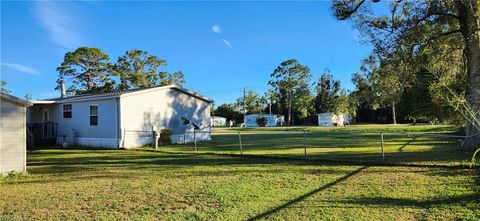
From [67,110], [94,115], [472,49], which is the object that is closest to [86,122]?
[94,115]

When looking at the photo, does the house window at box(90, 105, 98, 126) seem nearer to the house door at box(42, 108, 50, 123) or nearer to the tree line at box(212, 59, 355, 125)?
the house door at box(42, 108, 50, 123)

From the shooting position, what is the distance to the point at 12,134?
31.2ft

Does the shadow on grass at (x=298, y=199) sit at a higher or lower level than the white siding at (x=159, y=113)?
lower

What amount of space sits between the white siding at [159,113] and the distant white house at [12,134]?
8.19 meters

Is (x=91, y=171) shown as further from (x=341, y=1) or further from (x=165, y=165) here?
(x=341, y=1)

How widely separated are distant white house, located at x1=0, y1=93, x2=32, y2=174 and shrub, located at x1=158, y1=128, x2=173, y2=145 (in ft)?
32.3

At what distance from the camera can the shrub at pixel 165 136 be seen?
19.5 metres

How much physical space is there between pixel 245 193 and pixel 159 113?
14.1m

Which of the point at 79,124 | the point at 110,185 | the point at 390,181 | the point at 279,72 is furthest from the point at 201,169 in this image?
the point at 279,72

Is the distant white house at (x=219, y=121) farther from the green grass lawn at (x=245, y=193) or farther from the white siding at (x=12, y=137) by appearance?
the white siding at (x=12, y=137)

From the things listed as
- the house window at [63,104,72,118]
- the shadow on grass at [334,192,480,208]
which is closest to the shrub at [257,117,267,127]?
the house window at [63,104,72,118]

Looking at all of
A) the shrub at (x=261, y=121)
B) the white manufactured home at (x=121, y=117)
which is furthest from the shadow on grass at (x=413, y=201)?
the shrub at (x=261, y=121)

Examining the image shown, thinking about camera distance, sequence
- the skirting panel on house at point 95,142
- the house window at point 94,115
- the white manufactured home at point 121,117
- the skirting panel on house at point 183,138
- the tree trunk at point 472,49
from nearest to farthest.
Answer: the tree trunk at point 472,49 < the skirting panel on house at point 95,142 < the white manufactured home at point 121,117 < the house window at point 94,115 < the skirting panel on house at point 183,138

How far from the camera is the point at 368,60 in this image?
587 inches
